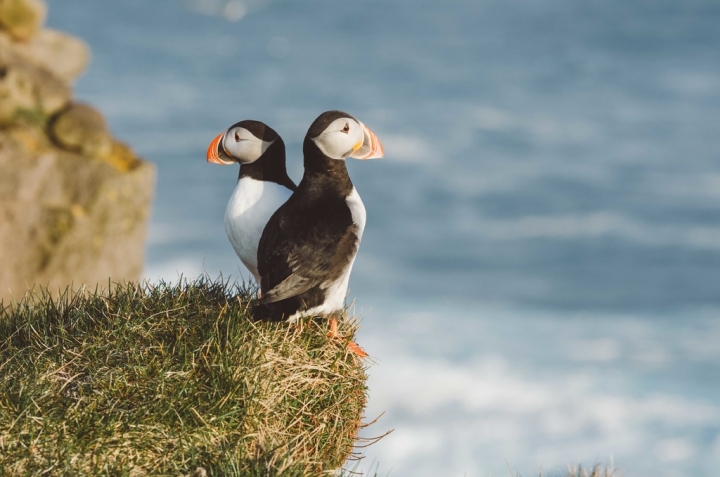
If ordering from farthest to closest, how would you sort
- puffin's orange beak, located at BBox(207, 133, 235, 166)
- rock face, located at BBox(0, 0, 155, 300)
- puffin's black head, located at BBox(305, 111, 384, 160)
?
rock face, located at BBox(0, 0, 155, 300) → puffin's orange beak, located at BBox(207, 133, 235, 166) → puffin's black head, located at BBox(305, 111, 384, 160)

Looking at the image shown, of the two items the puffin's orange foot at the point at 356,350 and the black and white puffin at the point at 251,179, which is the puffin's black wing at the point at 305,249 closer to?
the black and white puffin at the point at 251,179

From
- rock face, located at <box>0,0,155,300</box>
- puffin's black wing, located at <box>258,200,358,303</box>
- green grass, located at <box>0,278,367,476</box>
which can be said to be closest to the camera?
green grass, located at <box>0,278,367,476</box>

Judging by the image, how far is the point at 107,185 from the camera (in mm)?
12453

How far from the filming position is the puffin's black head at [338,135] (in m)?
5.44

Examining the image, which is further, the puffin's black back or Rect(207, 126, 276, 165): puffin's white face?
Rect(207, 126, 276, 165): puffin's white face

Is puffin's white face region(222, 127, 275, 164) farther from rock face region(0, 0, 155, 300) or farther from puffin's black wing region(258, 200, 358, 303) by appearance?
rock face region(0, 0, 155, 300)

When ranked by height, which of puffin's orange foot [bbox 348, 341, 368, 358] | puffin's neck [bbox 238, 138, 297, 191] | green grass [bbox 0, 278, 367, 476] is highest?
puffin's neck [bbox 238, 138, 297, 191]

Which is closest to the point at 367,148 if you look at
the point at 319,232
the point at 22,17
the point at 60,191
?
the point at 319,232

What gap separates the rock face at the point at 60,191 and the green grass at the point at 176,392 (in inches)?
261

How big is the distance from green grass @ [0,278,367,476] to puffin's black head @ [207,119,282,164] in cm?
93

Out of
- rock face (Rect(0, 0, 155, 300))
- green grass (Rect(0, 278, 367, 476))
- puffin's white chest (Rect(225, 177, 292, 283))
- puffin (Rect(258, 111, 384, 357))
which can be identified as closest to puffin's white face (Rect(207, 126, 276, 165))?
puffin's white chest (Rect(225, 177, 292, 283))

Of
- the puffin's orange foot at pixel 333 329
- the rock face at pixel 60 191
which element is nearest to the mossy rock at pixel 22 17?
A: the rock face at pixel 60 191

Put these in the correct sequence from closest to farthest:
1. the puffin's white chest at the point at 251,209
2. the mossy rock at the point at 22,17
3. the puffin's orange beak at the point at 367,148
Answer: the puffin's orange beak at the point at 367,148, the puffin's white chest at the point at 251,209, the mossy rock at the point at 22,17

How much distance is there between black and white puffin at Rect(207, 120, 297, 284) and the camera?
5.79 meters
